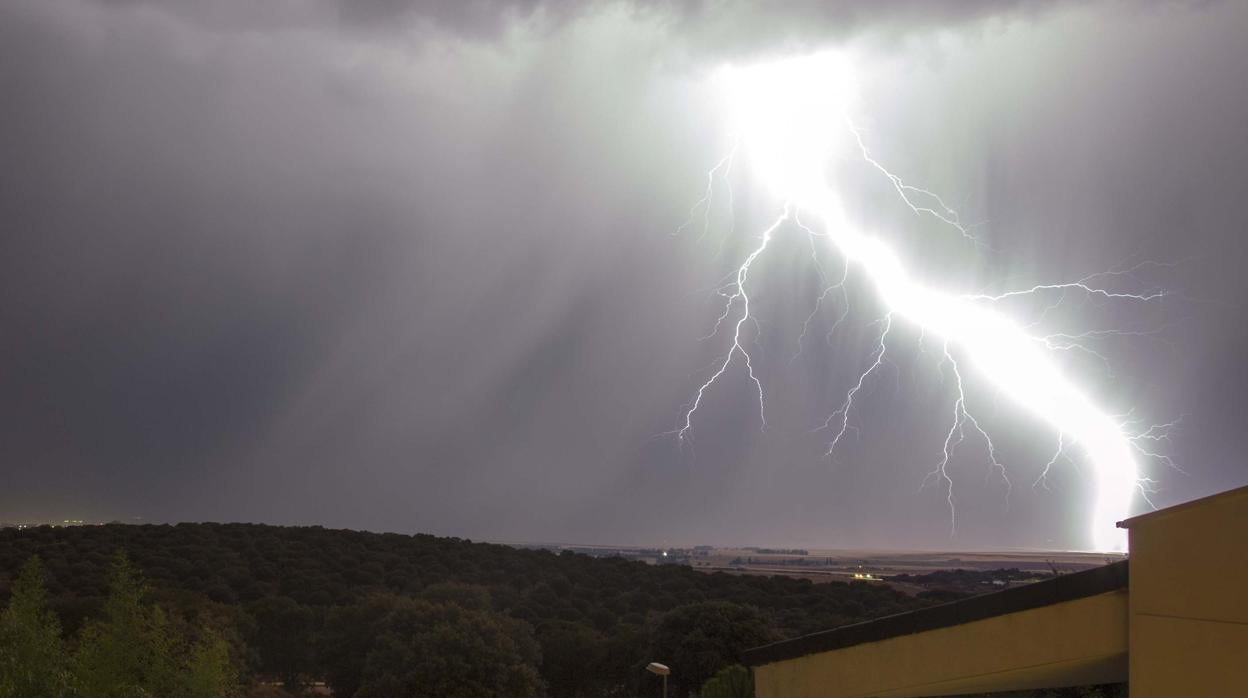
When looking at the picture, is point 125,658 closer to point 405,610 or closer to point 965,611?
point 965,611

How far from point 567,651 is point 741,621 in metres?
4.42

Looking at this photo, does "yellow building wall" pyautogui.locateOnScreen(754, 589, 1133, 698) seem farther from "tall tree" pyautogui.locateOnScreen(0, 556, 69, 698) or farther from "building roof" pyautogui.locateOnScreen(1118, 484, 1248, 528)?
"tall tree" pyautogui.locateOnScreen(0, 556, 69, 698)

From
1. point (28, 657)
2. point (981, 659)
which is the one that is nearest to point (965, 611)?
point (981, 659)

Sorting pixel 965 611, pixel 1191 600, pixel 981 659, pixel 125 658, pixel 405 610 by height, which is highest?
pixel 1191 600

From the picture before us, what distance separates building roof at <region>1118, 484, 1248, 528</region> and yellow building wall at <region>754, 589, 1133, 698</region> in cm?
46

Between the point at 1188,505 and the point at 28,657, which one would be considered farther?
the point at 28,657

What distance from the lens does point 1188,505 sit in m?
4.02

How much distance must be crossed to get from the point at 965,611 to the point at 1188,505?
1.58 meters

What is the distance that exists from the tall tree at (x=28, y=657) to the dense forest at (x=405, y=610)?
0.46 ft

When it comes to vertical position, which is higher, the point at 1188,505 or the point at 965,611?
the point at 1188,505

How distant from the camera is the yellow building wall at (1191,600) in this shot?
3.75m

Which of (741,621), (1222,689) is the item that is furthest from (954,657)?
(741,621)

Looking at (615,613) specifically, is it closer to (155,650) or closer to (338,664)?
(338,664)

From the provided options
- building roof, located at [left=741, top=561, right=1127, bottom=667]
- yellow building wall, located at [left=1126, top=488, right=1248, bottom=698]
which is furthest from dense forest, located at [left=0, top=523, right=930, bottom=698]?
yellow building wall, located at [left=1126, top=488, right=1248, bottom=698]
